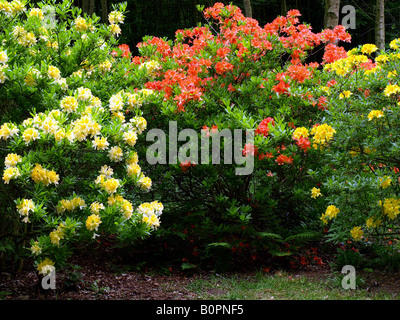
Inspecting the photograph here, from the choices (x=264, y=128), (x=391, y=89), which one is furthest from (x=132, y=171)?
(x=391, y=89)

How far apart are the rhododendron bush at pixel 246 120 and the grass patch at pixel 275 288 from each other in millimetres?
372

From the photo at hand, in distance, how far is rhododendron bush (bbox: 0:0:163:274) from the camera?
10.8 feet

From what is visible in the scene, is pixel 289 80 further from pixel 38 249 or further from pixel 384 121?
pixel 38 249

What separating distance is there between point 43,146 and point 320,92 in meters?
2.84

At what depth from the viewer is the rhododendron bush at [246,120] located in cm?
480

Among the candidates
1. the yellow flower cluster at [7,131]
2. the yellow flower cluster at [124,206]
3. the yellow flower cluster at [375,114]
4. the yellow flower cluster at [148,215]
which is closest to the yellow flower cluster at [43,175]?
the yellow flower cluster at [7,131]

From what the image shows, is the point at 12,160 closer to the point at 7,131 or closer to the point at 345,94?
the point at 7,131

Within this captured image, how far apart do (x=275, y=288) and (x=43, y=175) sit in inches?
94.1

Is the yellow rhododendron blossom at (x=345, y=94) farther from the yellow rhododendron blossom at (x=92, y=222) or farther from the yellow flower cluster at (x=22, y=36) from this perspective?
the yellow flower cluster at (x=22, y=36)

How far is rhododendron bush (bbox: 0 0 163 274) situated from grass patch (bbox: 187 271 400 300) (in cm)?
107

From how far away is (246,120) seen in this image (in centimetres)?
446

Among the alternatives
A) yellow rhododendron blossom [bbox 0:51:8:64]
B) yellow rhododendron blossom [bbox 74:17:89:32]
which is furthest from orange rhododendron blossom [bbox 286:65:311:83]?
yellow rhododendron blossom [bbox 0:51:8:64]

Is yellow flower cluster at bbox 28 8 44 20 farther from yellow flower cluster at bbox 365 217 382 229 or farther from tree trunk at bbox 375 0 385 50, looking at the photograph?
tree trunk at bbox 375 0 385 50
